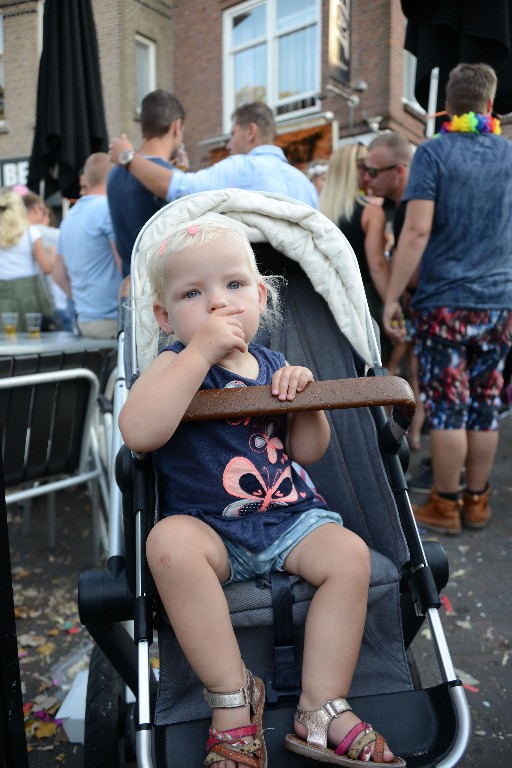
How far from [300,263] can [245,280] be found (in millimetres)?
413

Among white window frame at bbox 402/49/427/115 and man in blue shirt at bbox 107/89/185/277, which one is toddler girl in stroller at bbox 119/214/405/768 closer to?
man in blue shirt at bbox 107/89/185/277

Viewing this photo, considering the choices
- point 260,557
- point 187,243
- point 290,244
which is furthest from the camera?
point 290,244

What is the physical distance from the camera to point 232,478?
4.88 feet

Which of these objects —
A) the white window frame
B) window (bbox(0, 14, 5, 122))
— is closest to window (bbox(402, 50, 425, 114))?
the white window frame

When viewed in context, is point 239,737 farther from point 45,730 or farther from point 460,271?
point 460,271

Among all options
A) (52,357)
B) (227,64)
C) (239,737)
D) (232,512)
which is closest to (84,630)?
(52,357)

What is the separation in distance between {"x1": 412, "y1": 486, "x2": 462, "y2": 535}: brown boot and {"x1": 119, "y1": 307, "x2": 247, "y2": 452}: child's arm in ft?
7.42

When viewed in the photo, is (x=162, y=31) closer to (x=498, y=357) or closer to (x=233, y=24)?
(x=233, y=24)

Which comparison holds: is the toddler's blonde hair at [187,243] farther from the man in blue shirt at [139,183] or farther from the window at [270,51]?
the window at [270,51]

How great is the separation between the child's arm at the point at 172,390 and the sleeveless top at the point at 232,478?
0.54 feet

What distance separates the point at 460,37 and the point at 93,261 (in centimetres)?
243

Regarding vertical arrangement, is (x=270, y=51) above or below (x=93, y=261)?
above

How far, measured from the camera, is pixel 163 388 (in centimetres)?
133

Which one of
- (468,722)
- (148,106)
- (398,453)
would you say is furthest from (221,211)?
(148,106)
